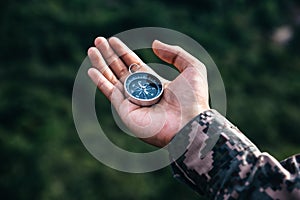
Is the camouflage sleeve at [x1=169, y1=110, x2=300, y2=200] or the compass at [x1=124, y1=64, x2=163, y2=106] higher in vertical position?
the camouflage sleeve at [x1=169, y1=110, x2=300, y2=200]

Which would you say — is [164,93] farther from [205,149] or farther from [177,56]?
[205,149]

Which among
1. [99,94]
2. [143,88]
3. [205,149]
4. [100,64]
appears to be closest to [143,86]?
[143,88]

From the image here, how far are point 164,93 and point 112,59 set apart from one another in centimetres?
24

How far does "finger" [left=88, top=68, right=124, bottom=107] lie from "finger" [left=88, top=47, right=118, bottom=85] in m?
0.05

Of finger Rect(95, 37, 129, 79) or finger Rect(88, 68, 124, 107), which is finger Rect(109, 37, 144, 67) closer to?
finger Rect(95, 37, 129, 79)

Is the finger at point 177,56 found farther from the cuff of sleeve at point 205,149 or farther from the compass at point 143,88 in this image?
the cuff of sleeve at point 205,149

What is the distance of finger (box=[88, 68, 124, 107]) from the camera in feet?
6.54

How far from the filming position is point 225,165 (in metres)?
1.52

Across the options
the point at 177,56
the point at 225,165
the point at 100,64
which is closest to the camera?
the point at 225,165

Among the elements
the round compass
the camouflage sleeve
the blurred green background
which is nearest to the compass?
the round compass

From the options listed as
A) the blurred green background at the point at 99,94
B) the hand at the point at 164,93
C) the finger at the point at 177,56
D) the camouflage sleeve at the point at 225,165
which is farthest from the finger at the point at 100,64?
the blurred green background at the point at 99,94

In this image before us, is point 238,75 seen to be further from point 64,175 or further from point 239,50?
point 64,175

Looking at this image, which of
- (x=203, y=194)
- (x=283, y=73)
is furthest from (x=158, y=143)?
(x=283, y=73)

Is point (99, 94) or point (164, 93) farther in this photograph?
point (99, 94)
